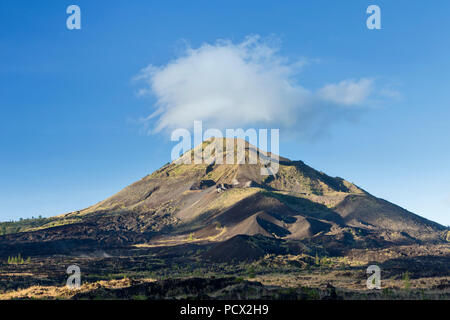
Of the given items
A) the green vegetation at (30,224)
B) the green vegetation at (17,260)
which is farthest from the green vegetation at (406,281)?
the green vegetation at (30,224)

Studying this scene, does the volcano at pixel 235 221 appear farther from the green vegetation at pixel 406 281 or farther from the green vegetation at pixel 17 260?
the green vegetation at pixel 406 281

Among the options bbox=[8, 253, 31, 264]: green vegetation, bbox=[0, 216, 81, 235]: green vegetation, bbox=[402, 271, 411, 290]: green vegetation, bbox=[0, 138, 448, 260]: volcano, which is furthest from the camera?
bbox=[0, 216, 81, 235]: green vegetation

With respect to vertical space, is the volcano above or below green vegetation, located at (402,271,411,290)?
above

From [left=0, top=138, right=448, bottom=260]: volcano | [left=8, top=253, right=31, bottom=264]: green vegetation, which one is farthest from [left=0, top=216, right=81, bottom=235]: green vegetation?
[left=8, top=253, right=31, bottom=264]: green vegetation

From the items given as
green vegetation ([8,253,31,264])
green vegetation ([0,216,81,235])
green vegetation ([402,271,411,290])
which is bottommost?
green vegetation ([8,253,31,264])

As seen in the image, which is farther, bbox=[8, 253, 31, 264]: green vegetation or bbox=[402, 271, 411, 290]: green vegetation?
bbox=[8, 253, 31, 264]: green vegetation

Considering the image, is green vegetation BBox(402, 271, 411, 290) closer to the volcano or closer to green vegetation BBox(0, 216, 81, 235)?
the volcano
